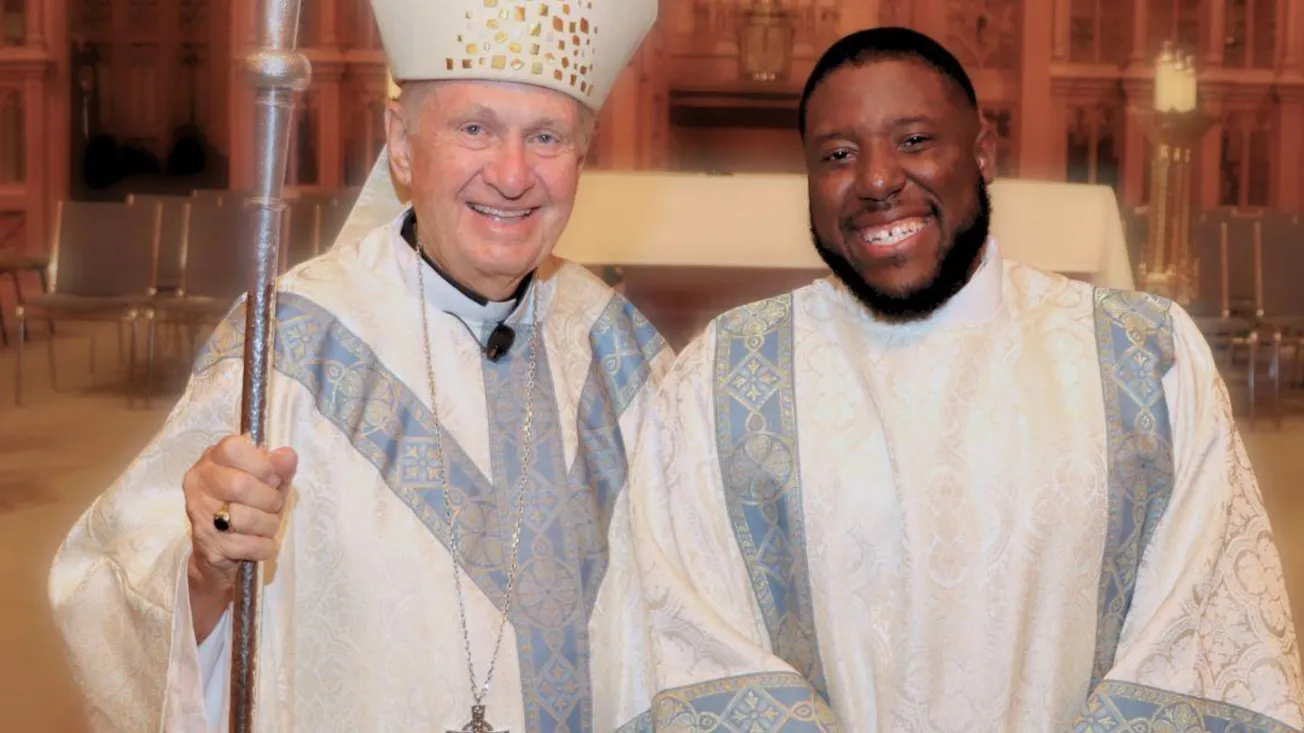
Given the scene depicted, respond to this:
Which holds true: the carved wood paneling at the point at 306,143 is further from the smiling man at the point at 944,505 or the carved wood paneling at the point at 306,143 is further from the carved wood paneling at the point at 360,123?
the smiling man at the point at 944,505

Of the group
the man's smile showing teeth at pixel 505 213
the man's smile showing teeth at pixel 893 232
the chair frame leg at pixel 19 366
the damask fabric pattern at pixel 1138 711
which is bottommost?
the chair frame leg at pixel 19 366

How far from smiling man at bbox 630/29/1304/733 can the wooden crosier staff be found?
2.00 feet

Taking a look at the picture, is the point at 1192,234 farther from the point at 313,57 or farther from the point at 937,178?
the point at 937,178

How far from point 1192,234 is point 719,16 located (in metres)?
2.95

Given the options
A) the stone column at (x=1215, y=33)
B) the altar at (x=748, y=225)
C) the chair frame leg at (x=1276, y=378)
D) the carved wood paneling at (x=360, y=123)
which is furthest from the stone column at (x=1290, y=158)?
the altar at (x=748, y=225)

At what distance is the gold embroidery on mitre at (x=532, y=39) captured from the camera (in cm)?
241

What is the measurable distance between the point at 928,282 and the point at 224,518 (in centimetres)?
90

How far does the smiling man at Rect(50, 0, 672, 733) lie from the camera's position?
2.36 meters

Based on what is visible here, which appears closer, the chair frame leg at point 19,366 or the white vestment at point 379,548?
the white vestment at point 379,548

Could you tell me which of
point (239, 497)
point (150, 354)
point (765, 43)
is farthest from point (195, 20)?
point (239, 497)

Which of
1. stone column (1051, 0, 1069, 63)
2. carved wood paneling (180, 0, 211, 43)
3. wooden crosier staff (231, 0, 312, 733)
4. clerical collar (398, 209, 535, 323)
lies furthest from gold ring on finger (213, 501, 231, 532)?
carved wood paneling (180, 0, 211, 43)

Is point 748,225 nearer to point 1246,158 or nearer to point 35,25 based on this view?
point 1246,158

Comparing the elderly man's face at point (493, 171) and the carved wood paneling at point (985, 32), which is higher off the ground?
the carved wood paneling at point (985, 32)

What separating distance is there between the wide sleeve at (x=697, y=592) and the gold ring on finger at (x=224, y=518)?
0.53m
